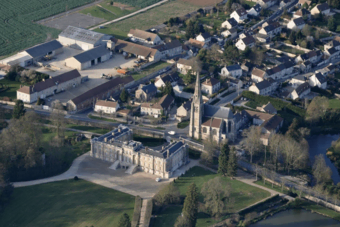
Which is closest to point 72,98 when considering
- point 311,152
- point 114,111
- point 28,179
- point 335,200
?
point 114,111

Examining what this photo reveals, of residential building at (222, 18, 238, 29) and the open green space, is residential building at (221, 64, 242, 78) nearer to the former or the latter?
residential building at (222, 18, 238, 29)

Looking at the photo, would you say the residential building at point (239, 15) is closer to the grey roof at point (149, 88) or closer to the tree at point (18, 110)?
the grey roof at point (149, 88)

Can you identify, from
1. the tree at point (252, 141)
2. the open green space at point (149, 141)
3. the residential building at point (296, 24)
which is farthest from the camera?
the residential building at point (296, 24)

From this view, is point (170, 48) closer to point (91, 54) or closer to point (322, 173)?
point (91, 54)

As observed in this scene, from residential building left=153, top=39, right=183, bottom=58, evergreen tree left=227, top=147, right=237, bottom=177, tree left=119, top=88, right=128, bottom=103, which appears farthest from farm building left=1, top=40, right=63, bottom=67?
evergreen tree left=227, top=147, right=237, bottom=177

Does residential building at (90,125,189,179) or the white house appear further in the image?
the white house

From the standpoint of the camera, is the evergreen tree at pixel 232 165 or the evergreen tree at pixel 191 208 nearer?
the evergreen tree at pixel 191 208

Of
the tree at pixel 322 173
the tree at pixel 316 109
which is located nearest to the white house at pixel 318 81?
the tree at pixel 316 109
